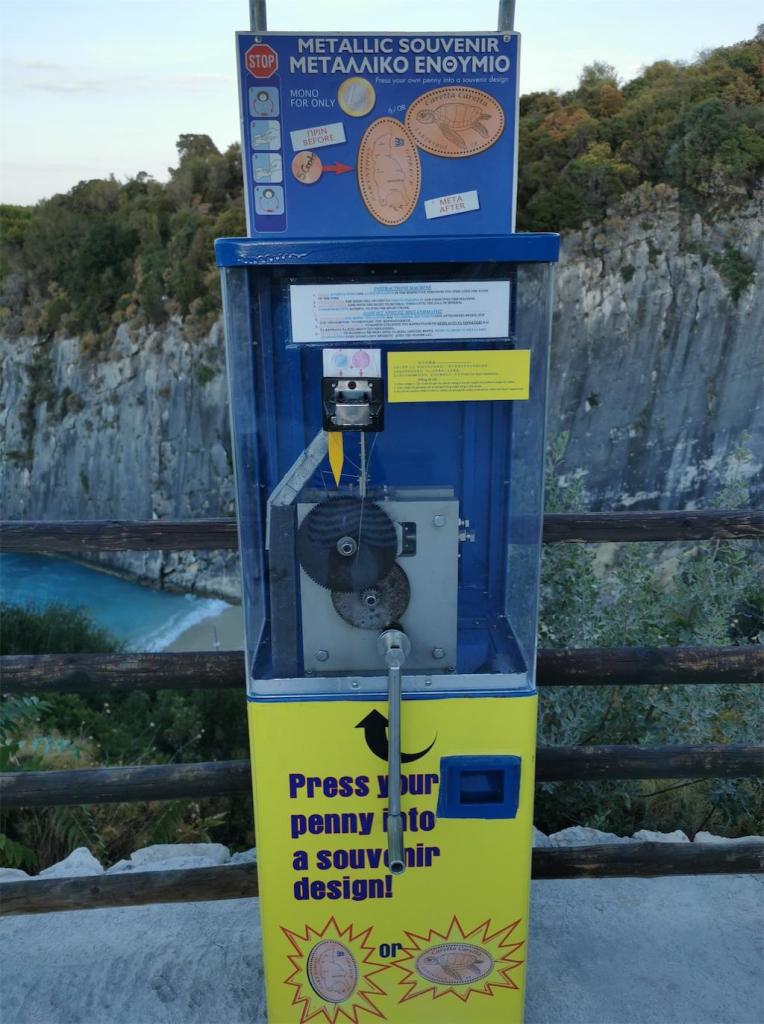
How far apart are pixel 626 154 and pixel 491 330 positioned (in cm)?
2783

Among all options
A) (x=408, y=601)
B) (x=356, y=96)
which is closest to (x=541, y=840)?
(x=408, y=601)

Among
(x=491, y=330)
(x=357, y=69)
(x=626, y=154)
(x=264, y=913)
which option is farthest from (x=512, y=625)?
(x=626, y=154)

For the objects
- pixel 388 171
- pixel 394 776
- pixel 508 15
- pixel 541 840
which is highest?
pixel 508 15

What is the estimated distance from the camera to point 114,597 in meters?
28.0

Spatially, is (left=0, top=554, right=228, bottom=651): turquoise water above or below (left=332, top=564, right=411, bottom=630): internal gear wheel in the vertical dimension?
below

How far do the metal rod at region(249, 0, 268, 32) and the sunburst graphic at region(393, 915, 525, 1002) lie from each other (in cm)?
213

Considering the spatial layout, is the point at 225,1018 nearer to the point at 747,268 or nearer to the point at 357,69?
the point at 357,69

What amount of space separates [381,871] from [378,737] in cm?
36

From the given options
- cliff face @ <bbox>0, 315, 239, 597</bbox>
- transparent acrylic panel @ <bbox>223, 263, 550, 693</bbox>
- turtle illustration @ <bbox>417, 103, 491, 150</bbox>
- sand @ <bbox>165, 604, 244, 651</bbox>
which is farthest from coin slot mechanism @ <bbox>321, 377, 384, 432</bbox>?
cliff face @ <bbox>0, 315, 239, 597</bbox>

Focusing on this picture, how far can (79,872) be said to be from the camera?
273 centimetres

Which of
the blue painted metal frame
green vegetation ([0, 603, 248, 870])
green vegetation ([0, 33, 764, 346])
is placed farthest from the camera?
green vegetation ([0, 33, 764, 346])

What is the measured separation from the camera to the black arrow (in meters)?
1.82

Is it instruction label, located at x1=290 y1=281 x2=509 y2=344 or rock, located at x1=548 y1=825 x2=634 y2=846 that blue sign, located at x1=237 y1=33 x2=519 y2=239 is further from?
rock, located at x1=548 y1=825 x2=634 y2=846

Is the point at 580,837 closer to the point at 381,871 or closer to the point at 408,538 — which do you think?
the point at 381,871
